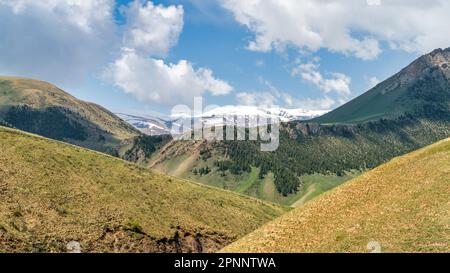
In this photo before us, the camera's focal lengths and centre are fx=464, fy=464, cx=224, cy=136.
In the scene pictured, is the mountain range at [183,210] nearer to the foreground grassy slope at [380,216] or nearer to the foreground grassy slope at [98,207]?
the foreground grassy slope at [380,216]

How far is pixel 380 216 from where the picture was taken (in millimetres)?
51094

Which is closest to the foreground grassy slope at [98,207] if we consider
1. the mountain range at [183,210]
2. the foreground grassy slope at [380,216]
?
the mountain range at [183,210]

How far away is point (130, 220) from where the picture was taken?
9819 centimetres

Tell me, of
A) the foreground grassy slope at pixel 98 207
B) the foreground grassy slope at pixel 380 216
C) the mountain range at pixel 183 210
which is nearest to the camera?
the foreground grassy slope at pixel 380 216

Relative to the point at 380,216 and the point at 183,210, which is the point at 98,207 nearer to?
the point at 183,210

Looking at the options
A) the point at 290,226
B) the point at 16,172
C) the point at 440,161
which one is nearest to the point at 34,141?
the point at 16,172

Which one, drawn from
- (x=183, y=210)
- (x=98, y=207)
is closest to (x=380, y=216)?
(x=98, y=207)

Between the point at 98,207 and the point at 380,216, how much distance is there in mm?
65149

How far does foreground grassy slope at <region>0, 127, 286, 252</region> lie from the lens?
8400 centimetres

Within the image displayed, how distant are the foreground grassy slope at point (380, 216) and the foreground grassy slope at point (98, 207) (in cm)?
3947

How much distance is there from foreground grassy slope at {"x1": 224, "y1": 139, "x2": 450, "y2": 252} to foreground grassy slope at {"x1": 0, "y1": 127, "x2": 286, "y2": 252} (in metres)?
39.5

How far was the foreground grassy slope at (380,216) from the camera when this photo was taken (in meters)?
44.5

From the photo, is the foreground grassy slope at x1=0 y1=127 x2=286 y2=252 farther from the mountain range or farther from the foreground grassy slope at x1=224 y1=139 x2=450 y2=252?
the foreground grassy slope at x1=224 y1=139 x2=450 y2=252
